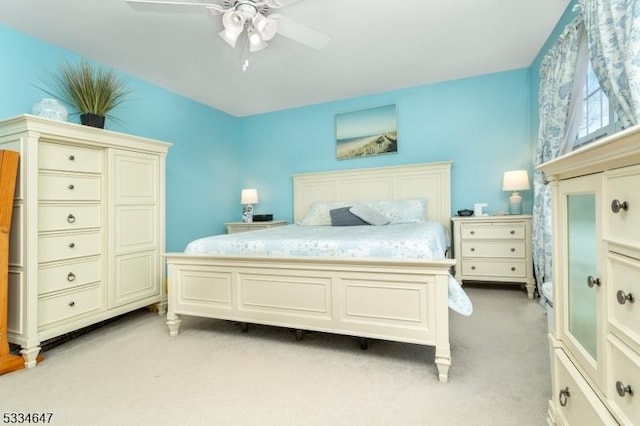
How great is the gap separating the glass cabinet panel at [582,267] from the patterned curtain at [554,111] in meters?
1.78

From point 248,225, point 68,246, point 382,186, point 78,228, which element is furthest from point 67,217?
point 382,186

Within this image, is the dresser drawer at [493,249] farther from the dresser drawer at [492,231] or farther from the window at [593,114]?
the window at [593,114]

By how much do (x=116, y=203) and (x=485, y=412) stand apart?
289 centimetres

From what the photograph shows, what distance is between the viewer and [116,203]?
256 centimetres

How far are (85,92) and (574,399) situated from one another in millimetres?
3543

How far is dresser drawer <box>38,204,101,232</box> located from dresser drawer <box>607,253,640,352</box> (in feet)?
9.69

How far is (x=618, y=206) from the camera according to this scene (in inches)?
31.8

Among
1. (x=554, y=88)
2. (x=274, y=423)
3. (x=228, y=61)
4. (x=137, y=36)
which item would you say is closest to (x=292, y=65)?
(x=228, y=61)

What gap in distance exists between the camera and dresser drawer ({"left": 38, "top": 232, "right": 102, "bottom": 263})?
→ 2.10 m

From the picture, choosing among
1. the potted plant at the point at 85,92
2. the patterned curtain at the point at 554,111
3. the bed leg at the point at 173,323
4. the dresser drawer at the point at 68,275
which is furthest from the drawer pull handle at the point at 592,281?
the potted plant at the point at 85,92

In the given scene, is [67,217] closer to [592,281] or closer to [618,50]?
[592,281]

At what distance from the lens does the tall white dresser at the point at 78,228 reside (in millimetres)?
1995

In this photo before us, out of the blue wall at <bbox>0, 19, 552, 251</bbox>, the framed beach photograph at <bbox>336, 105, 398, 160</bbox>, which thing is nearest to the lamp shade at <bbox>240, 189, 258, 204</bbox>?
the blue wall at <bbox>0, 19, 552, 251</bbox>

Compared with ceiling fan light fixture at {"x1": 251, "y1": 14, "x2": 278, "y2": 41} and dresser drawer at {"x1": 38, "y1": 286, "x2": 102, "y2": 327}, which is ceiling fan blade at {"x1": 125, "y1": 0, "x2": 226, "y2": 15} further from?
dresser drawer at {"x1": 38, "y1": 286, "x2": 102, "y2": 327}
